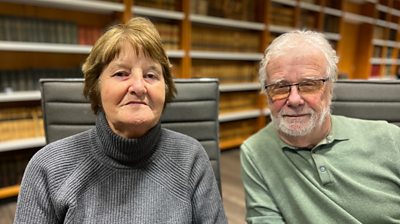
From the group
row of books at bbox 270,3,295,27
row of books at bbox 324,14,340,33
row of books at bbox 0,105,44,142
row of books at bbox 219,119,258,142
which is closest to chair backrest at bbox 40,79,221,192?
row of books at bbox 0,105,44,142

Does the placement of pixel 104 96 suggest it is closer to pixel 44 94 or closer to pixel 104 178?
pixel 104 178

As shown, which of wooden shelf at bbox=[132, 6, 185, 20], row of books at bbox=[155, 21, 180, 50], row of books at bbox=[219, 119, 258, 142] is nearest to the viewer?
wooden shelf at bbox=[132, 6, 185, 20]

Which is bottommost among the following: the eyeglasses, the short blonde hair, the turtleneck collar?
the turtleneck collar

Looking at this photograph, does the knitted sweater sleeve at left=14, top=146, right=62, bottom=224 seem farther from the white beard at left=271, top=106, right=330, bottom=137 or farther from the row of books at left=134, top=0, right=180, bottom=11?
the row of books at left=134, top=0, right=180, bottom=11

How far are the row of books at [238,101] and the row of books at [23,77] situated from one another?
5.96 ft

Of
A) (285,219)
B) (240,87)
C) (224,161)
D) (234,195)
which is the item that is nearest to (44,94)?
(285,219)

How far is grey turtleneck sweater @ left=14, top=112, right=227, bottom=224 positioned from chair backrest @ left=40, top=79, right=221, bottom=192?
13.6 inches

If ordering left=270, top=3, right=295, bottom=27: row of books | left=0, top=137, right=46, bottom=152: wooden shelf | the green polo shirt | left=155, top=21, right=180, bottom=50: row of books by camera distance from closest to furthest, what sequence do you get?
the green polo shirt < left=0, top=137, right=46, bottom=152: wooden shelf < left=155, top=21, right=180, bottom=50: row of books < left=270, top=3, right=295, bottom=27: row of books

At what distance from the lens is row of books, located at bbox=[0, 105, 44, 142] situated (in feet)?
7.79

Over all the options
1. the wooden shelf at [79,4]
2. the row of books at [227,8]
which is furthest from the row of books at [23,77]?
the row of books at [227,8]

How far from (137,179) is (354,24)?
21.3 feet

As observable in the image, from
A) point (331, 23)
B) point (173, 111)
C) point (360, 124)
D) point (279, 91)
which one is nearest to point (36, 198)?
point (173, 111)

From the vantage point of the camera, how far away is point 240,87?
3.80 meters

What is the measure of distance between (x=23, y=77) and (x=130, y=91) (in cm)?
203
